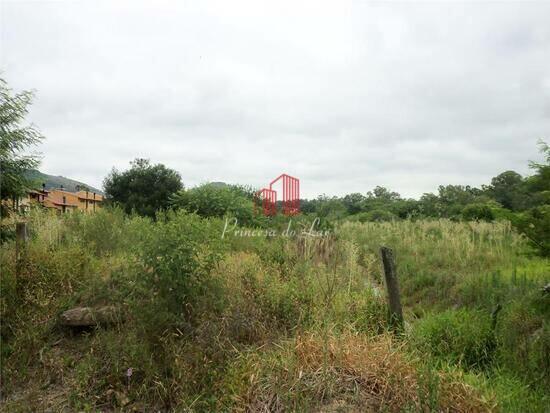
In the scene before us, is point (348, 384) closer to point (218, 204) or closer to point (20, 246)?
point (20, 246)

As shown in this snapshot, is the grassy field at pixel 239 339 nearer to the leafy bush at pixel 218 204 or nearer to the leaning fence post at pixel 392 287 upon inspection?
the leaning fence post at pixel 392 287

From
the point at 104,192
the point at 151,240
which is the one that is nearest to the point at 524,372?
the point at 151,240

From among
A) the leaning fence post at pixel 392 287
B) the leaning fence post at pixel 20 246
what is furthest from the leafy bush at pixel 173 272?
the leaning fence post at pixel 20 246

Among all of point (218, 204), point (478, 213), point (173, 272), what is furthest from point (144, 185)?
point (173, 272)

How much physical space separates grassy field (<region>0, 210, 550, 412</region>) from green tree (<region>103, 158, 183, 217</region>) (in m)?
17.8

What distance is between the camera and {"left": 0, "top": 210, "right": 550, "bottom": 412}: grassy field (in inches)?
116

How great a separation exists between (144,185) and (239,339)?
21.1 m

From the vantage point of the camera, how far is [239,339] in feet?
12.3

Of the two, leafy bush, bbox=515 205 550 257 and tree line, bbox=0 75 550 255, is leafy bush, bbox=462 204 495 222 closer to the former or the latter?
tree line, bbox=0 75 550 255

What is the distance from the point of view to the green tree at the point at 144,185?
75.3 feet

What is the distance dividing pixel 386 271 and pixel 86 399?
9.89 ft

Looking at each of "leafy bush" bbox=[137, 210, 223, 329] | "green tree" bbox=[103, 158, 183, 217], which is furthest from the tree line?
"leafy bush" bbox=[137, 210, 223, 329]

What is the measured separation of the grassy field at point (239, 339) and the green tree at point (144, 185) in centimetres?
1779

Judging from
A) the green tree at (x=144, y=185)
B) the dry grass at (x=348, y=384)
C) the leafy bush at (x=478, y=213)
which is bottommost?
the dry grass at (x=348, y=384)
